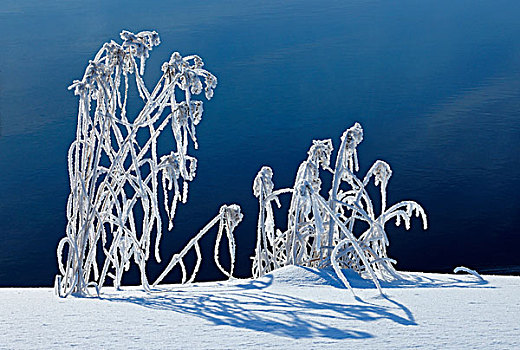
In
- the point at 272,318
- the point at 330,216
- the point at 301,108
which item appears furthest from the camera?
the point at 301,108

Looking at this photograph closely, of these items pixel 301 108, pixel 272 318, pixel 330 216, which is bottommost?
pixel 272 318

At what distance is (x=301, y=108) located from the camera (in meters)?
7.69

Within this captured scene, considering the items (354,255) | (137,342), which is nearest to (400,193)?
(354,255)

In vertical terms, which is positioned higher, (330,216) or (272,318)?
(330,216)

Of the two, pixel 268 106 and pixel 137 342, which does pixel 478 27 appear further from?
pixel 137 342

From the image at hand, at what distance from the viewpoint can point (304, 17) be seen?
11914mm

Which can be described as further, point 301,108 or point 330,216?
point 301,108

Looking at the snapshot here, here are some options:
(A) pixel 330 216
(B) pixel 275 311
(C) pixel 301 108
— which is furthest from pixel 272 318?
(C) pixel 301 108

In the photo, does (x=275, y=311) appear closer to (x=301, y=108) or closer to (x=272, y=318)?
(x=272, y=318)

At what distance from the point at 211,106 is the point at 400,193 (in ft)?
9.26

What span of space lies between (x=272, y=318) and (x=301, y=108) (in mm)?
6187

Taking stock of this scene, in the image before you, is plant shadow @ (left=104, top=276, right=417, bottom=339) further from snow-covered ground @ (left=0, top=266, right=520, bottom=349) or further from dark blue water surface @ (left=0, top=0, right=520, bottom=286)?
dark blue water surface @ (left=0, top=0, right=520, bottom=286)

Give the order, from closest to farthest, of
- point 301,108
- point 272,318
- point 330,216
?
point 272,318 < point 330,216 < point 301,108

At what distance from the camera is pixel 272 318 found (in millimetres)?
1609
